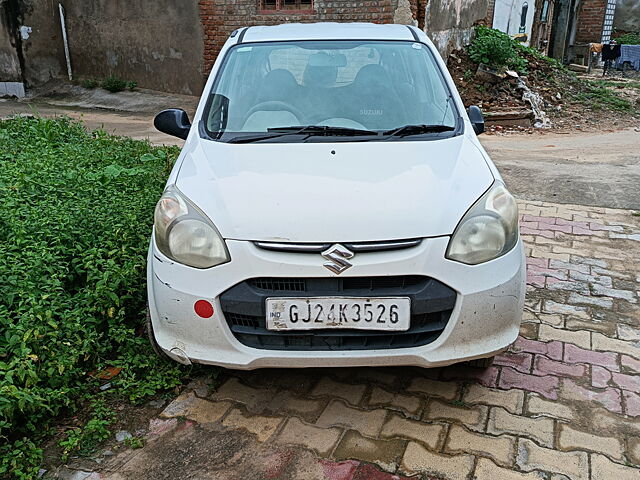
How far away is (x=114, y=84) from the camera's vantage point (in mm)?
12492

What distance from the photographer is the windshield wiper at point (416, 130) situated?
3312mm

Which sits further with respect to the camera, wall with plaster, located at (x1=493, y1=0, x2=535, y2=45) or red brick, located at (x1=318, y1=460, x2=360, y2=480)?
wall with plaster, located at (x1=493, y1=0, x2=535, y2=45)

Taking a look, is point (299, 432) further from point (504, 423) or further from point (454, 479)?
point (504, 423)

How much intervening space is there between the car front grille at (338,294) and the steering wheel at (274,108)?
4.23 ft

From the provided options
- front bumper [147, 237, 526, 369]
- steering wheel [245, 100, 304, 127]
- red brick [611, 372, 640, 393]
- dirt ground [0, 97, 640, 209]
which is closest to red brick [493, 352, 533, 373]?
red brick [611, 372, 640, 393]

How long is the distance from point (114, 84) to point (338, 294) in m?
11.3

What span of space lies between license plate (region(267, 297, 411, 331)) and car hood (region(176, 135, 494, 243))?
251mm

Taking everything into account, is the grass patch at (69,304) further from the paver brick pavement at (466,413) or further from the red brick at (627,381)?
the red brick at (627,381)

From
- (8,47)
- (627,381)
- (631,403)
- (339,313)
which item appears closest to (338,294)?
(339,313)

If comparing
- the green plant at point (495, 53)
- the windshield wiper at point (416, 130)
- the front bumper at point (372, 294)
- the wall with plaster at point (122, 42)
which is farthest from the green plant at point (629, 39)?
the front bumper at point (372, 294)

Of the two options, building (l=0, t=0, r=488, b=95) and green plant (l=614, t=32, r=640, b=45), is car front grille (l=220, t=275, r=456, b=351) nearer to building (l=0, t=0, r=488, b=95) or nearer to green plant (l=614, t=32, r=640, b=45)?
building (l=0, t=0, r=488, b=95)

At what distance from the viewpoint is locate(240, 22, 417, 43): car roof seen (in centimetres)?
394

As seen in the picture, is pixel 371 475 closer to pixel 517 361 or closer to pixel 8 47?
pixel 517 361

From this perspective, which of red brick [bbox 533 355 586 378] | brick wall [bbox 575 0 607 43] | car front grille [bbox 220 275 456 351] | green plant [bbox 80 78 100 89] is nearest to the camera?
car front grille [bbox 220 275 456 351]
